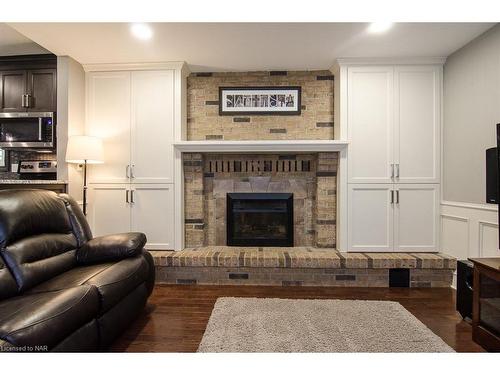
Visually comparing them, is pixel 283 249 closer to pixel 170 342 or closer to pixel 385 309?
pixel 385 309

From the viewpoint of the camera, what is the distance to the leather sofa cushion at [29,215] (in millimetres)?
1726

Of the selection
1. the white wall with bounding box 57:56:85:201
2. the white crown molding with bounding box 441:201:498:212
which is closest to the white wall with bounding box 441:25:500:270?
the white crown molding with bounding box 441:201:498:212

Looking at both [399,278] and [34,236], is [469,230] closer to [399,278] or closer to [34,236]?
[399,278]

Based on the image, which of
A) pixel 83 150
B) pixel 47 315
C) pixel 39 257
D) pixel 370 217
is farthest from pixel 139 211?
pixel 370 217

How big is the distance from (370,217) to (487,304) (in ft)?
4.79

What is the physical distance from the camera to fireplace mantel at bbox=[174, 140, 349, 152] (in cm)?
320

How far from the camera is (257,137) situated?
3.61 metres

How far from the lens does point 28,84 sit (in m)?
3.39

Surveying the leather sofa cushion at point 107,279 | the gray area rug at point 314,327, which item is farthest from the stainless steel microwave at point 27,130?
the gray area rug at point 314,327

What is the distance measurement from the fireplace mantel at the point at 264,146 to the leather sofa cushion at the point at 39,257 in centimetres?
157

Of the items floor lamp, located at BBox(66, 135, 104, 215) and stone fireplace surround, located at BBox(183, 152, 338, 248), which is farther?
stone fireplace surround, located at BBox(183, 152, 338, 248)

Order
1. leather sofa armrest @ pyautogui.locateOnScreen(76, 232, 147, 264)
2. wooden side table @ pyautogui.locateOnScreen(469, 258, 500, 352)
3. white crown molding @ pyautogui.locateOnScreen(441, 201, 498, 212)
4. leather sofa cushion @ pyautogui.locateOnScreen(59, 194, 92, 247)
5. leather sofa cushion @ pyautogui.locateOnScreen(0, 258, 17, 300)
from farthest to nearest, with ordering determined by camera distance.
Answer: white crown molding @ pyautogui.locateOnScreen(441, 201, 498, 212)
leather sofa cushion @ pyautogui.locateOnScreen(59, 194, 92, 247)
leather sofa armrest @ pyautogui.locateOnScreen(76, 232, 147, 264)
wooden side table @ pyautogui.locateOnScreen(469, 258, 500, 352)
leather sofa cushion @ pyautogui.locateOnScreen(0, 258, 17, 300)

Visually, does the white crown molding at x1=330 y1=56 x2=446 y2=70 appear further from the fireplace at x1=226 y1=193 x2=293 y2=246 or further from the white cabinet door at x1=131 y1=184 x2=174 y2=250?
the white cabinet door at x1=131 y1=184 x2=174 y2=250

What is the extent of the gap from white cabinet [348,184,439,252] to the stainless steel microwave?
361cm
